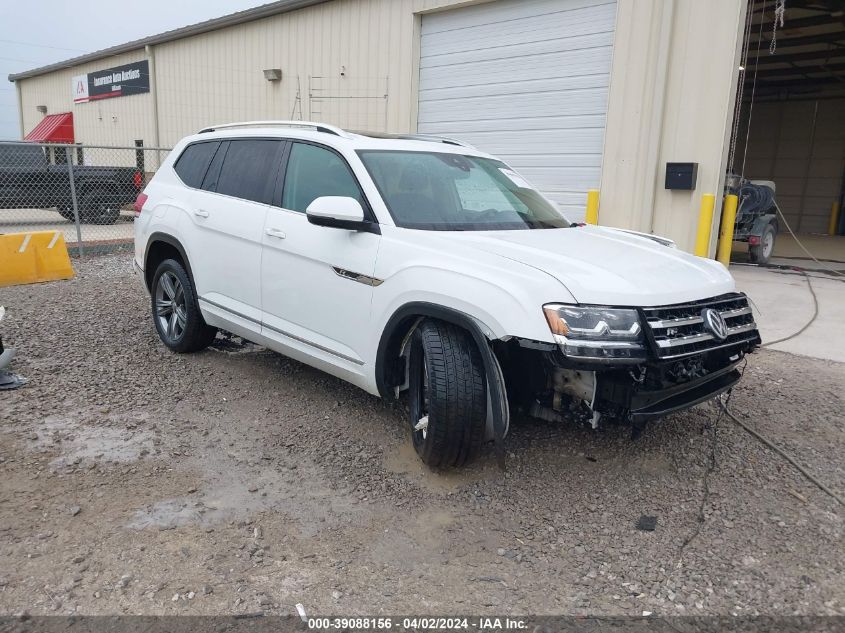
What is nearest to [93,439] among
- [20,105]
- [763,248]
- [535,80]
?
[535,80]

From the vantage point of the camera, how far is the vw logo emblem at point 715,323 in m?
3.35

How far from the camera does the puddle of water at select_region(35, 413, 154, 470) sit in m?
3.74

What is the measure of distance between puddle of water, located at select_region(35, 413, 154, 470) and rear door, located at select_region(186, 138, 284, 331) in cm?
101

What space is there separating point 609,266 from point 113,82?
21593 mm

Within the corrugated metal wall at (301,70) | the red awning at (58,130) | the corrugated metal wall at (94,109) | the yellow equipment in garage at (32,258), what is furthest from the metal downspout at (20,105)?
the yellow equipment in garage at (32,258)

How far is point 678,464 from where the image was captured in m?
3.82

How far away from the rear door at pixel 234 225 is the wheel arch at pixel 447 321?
125cm

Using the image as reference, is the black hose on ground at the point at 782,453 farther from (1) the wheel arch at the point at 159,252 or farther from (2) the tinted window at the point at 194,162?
(2) the tinted window at the point at 194,162

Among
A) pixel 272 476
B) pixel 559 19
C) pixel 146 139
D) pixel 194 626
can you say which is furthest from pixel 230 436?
pixel 146 139

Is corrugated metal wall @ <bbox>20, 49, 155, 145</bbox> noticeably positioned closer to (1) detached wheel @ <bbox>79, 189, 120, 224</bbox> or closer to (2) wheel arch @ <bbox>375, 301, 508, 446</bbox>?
(1) detached wheel @ <bbox>79, 189, 120, 224</bbox>

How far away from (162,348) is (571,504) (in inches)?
153

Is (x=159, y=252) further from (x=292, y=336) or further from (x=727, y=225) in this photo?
(x=727, y=225)

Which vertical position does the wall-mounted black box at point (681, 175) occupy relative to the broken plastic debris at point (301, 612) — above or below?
above

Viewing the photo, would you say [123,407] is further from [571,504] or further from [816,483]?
[816,483]
